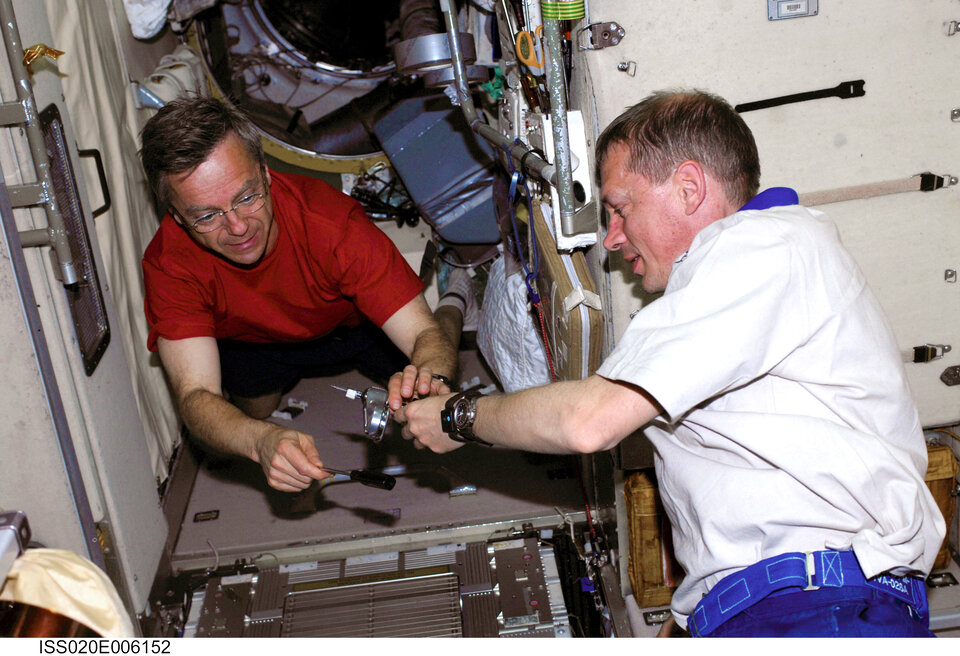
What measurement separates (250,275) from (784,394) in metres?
1.69

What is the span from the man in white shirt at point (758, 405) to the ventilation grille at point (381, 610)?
828 millimetres

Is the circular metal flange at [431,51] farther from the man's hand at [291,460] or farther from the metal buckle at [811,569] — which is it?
the metal buckle at [811,569]

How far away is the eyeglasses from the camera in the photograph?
2.14 metres

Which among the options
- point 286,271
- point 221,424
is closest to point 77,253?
point 221,424

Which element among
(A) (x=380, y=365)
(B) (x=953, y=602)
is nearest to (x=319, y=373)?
(A) (x=380, y=365)

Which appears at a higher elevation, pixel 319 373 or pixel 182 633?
pixel 319 373

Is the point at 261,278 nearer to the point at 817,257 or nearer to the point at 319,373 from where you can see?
the point at 319,373

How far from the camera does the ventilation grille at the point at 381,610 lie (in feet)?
6.94

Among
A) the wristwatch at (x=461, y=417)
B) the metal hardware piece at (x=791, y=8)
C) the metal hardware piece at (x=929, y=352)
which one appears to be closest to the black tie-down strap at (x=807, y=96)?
the metal hardware piece at (x=791, y=8)

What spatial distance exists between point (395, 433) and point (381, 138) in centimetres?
138

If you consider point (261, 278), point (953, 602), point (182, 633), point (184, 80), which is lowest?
point (953, 602)
